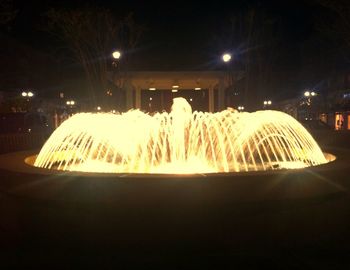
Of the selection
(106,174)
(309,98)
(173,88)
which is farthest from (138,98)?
(106,174)

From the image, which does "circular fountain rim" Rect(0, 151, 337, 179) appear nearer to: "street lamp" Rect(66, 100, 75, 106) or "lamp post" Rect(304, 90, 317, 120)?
"lamp post" Rect(304, 90, 317, 120)

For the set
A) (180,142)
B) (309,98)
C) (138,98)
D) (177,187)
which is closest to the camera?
(177,187)

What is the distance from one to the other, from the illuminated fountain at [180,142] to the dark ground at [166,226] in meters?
3.91

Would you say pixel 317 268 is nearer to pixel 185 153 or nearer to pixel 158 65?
pixel 185 153

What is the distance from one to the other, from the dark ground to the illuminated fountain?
3912mm

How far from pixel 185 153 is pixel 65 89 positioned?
54651mm

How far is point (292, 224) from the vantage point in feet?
23.7

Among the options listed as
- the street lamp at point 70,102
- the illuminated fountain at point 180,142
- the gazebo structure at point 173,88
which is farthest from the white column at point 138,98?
the illuminated fountain at point 180,142

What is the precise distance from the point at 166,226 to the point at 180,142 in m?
4.99

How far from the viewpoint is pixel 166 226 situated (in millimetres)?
7047

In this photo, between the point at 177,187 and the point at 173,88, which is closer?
the point at 177,187

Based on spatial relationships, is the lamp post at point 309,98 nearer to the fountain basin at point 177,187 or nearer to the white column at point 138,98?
the white column at point 138,98

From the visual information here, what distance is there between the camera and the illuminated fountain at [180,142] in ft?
38.2

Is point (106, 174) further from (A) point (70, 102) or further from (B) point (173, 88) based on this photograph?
(A) point (70, 102)
